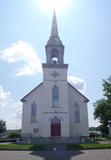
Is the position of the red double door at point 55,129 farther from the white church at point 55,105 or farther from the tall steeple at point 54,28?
the tall steeple at point 54,28

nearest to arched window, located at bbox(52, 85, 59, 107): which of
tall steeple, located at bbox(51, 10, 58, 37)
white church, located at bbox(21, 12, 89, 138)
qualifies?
white church, located at bbox(21, 12, 89, 138)

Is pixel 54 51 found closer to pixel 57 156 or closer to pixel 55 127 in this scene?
pixel 55 127

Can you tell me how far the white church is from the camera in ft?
102

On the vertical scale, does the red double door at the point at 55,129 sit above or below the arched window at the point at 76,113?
below

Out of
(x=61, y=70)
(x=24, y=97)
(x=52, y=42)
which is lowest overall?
(x=24, y=97)

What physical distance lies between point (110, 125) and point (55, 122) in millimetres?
25048

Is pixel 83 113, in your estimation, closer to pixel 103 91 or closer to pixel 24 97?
pixel 103 91

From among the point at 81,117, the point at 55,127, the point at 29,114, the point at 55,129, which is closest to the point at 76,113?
the point at 81,117

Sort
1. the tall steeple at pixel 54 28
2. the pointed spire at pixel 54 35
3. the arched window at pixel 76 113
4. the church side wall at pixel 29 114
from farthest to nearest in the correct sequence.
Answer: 1. the tall steeple at pixel 54 28
2. the pointed spire at pixel 54 35
3. the arched window at pixel 76 113
4. the church side wall at pixel 29 114

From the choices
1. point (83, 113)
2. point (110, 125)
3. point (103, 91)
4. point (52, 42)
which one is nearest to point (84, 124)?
point (83, 113)

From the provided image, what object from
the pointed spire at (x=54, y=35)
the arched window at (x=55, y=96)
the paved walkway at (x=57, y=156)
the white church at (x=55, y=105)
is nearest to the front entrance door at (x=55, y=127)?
the white church at (x=55, y=105)

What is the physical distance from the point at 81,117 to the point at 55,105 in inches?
177

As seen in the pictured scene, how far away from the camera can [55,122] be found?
102 feet

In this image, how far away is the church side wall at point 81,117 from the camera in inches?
1288
